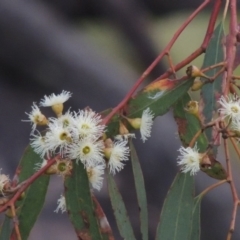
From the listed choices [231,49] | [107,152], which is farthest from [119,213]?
[231,49]

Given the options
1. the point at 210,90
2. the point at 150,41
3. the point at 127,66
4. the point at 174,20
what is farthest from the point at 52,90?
the point at 210,90

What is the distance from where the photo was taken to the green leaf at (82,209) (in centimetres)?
68

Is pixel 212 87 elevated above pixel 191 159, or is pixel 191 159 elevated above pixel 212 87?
pixel 212 87

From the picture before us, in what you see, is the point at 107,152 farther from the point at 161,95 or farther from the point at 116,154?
the point at 161,95

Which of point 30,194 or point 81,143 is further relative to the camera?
point 30,194

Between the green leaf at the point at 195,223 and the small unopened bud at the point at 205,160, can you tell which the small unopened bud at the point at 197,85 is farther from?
the green leaf at the point at 195,223

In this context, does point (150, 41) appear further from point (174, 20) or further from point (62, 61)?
point (62, 61)

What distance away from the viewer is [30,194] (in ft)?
2.56

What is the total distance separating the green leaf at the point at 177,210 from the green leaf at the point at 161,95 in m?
0.09

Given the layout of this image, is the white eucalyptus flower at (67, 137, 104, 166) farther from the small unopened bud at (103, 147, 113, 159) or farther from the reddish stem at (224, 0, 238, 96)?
the reddish stem at (224, 0, 238, 96)

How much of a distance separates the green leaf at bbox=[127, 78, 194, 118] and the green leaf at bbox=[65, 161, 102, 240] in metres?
0.12

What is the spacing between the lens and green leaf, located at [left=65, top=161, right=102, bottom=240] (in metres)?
0.68

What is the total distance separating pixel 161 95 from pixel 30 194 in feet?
0.75

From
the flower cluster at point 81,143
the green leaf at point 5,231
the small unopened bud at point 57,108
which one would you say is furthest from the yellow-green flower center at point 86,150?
the green leaf at point 5,231
